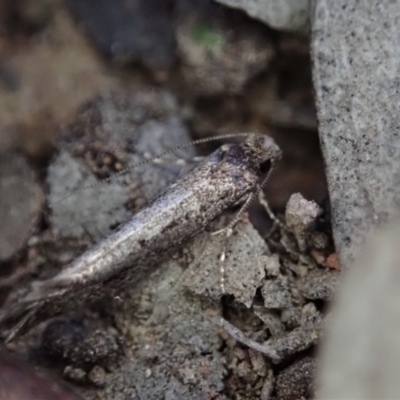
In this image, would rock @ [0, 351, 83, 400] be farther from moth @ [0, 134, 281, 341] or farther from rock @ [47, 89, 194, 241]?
rock @ [47, 89, 194, 241]

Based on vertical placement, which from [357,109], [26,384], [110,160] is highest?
[357,109]

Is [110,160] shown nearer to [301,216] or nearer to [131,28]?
[131,28]

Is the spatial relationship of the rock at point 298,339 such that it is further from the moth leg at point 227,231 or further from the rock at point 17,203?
the rock at point 17,203

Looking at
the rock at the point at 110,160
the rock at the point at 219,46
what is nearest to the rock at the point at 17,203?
the rock at the point at 110,160

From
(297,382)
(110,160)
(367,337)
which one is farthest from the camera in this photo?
(110,160)

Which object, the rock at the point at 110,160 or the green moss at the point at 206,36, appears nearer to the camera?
the rock at the point at 110,160

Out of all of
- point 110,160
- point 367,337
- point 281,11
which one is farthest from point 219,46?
point 367,337
